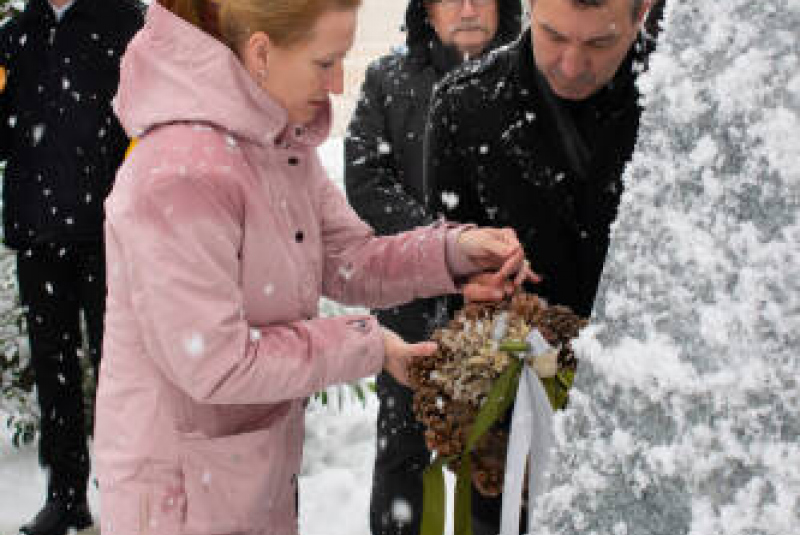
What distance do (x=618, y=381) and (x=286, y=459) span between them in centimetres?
128

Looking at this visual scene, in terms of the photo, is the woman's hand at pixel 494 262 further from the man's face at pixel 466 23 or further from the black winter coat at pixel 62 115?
the black winter coat at pixel 62 115

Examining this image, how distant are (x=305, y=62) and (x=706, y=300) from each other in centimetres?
110

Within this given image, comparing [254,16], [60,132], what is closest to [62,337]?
[60,132]

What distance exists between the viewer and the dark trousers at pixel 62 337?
3.62 meters

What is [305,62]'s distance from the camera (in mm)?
1747

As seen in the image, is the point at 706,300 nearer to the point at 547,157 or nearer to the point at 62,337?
the point at 547,157

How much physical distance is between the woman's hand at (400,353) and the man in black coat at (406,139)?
1162mm

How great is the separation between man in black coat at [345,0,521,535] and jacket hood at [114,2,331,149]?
1348mm

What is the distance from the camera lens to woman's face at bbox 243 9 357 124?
5.65 ft

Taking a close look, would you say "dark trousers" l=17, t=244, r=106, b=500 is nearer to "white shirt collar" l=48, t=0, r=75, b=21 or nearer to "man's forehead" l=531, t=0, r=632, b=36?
"white shirt collar" l=48, t=0, r=75, b=21

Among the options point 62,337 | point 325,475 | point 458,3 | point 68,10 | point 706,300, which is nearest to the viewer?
point 706,300

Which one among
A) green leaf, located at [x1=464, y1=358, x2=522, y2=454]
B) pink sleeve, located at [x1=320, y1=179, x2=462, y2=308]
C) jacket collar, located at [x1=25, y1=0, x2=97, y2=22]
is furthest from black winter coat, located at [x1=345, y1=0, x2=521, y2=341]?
green leaf, located at [x1=464, y1=358, x2=522, y2=454]

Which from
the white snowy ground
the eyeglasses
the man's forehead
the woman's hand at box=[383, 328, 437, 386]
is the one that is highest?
the man's forehead

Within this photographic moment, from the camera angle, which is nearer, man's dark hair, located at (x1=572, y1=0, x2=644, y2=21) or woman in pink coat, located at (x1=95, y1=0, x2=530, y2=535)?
woman in pink coat, located at (x1=95, y1=0, x2=530, y2=535)
